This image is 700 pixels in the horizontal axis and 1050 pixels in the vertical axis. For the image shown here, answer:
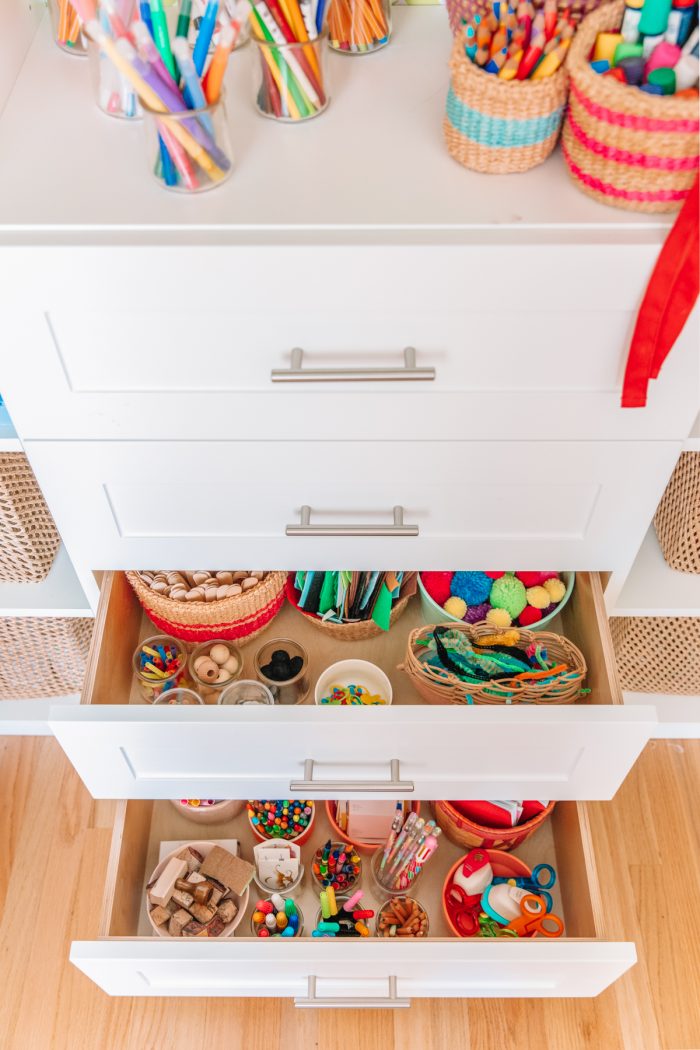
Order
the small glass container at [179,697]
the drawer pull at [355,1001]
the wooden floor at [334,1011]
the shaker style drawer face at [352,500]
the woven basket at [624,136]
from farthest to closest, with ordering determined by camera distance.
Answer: the wooden floor at [334,1011], the small glass container at [179,697], the drawer pull at [355,1001], the shaker style drawer face at [352,500], the woven basket at [624,136]

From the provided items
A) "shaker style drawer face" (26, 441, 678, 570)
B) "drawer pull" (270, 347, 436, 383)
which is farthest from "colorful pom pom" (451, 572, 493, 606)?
"drawer pull" (270, 347, 436, 383)

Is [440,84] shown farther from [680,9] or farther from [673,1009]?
[673,1009]

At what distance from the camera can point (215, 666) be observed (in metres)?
1.22

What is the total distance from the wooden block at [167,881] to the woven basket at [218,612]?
0.95ft

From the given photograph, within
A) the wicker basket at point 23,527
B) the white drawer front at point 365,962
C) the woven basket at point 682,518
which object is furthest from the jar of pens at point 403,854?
the wicker basket at point 23,527

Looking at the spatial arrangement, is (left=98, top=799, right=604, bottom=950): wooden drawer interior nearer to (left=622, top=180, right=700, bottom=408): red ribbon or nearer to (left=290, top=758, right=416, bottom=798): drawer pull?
(left=290, top=758, right=416, bottom=798): drawer pull

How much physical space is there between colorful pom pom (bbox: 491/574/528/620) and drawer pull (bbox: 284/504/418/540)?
229 millimetres

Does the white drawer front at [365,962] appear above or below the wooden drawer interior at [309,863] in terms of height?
below

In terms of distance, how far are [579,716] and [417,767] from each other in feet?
0.68

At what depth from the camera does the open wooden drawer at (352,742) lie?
3.21 ft

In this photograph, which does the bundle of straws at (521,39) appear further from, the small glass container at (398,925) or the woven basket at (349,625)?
the small glass container at (398,925)

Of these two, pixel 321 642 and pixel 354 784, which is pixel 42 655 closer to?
pixel 321 642

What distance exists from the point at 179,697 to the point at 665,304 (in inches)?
30.1

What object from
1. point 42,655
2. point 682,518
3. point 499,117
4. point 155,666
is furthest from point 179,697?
point 499,117
